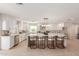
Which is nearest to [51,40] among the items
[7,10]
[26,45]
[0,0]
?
[26,45]

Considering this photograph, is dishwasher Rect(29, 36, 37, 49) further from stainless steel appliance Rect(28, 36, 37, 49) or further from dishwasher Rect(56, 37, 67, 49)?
dishwasher Rect(56, 37, 67, 49)

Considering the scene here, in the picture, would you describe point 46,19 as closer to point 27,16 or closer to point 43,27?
point 43,27

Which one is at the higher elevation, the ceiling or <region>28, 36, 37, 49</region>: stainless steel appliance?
the ceiling

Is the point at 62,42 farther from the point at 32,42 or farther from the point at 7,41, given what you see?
the point at 7,41

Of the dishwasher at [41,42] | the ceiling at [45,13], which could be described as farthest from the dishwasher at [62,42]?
the ceiling at [45,13]

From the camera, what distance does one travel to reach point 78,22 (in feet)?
11.5

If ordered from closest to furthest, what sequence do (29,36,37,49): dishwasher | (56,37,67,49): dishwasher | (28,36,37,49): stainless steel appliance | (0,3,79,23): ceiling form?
(0,3,79,23): ceiling, (56,37,67,49): dishwasher, (28,36,37,49): stainless steel appliance, (29,36,37,49): dishwasher

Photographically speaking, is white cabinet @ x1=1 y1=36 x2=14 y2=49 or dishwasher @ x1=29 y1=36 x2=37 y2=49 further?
white cabinet @ x1=1 y1=36 x2=14 y2=49

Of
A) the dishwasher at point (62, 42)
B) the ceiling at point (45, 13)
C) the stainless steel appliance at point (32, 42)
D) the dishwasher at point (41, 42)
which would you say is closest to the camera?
the ceiling at point (45, 13)

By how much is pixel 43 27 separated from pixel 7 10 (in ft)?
4.26

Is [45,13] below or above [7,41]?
above

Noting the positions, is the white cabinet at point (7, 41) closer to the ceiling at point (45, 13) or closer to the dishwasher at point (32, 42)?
the dishwasher at point (32, 42)

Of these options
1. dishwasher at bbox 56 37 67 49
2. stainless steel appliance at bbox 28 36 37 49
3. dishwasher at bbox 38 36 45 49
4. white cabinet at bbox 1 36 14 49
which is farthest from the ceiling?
white cabinet at bbox 1 36 14 49

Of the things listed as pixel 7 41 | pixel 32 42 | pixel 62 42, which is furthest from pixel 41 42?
pixel 7 41
